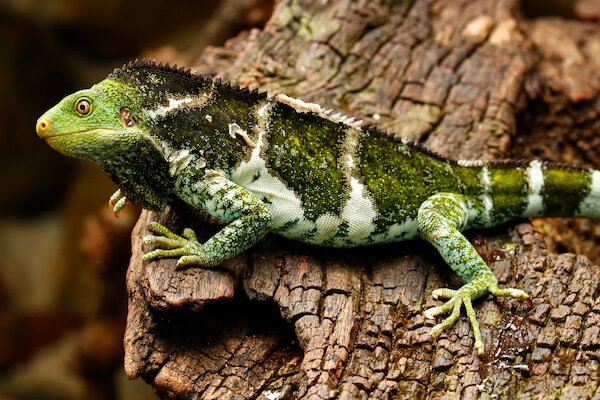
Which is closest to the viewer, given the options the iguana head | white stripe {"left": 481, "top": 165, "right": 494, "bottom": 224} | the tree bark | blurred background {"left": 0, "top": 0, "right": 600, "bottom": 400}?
the tree bark

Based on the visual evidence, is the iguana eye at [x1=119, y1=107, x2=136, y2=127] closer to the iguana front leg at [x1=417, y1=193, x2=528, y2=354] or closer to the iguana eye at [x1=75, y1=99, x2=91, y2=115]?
the iguana eye at [x1=75, y1=99, x2=91, y2=115]

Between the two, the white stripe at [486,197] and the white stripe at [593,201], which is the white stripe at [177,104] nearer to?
the white stripe at [486,197]

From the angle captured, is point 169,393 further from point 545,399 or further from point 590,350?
point 590,350

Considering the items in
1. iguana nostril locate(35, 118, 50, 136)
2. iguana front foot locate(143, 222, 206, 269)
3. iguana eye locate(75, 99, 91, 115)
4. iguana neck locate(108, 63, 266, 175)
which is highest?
iguana neck locate(108, 63, 266, 175)

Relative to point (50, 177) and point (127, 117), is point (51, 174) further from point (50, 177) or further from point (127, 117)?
point (127, 117)

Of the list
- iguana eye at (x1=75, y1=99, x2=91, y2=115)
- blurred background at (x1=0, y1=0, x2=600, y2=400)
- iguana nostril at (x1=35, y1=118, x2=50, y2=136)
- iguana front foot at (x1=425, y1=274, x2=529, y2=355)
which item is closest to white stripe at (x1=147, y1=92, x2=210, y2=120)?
iguana eye at (x1=75, y1=99, x2=91, y2=115)

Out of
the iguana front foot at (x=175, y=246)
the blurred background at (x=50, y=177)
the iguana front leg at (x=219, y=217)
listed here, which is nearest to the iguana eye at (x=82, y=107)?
the iguana front leg at (x=219, y=217)
